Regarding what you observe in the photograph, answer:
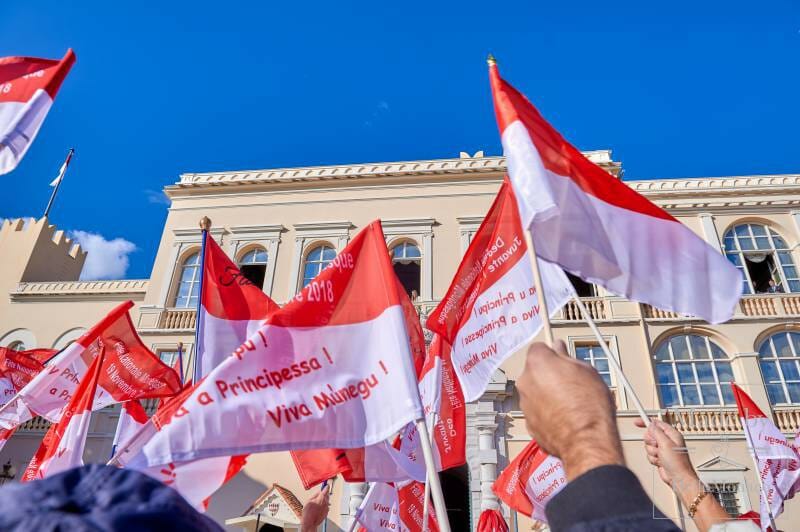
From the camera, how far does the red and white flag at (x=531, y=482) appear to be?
647cm

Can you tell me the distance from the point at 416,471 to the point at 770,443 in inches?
241

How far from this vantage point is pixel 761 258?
1641 centimetres

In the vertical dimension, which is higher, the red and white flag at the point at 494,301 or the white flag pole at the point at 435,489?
the red and white flag at the point at 494,301

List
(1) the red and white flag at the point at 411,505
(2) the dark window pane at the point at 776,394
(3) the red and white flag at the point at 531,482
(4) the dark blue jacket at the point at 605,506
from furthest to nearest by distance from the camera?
(2) the dark window pane at the point at 776,394 < (1) the red and white flag at the point at 411,505 < (3) the red and white flag at the point at 531,482 < (4) the dark blue jacket at the point at 605,506

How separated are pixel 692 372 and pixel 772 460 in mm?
7347

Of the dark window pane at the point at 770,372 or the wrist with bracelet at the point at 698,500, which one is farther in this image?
the dark window pane at the point at 770,372

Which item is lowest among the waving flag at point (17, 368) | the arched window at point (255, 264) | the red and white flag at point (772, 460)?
the red and white flag at point (772, 460)

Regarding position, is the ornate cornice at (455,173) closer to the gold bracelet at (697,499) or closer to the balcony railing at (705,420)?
the balcony railing at (705,420)

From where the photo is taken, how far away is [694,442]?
42.9 feet

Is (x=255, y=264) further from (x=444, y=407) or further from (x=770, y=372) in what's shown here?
(x=770, y=372)

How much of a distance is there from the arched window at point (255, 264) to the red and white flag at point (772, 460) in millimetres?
14078

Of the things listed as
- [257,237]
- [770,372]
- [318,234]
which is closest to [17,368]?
[257,237]

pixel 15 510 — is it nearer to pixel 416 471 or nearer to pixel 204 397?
pixel 204 397

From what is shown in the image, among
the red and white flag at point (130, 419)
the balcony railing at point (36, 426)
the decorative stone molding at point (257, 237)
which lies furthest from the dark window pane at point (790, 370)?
the balcony railing at point (36, 426)
